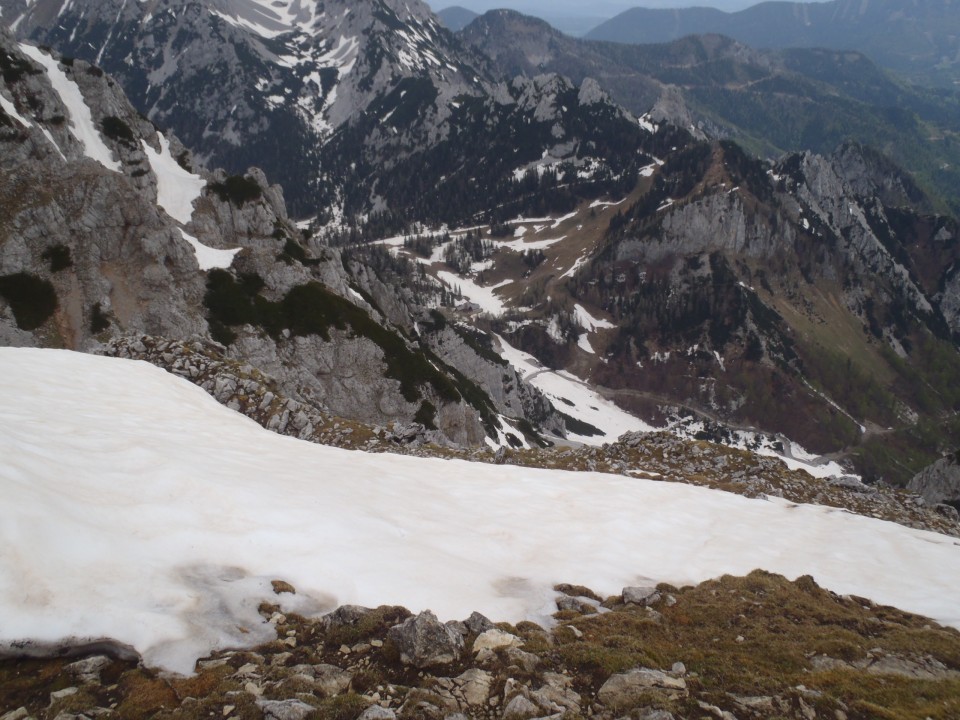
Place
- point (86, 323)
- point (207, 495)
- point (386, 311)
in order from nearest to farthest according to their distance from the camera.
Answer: point (207, 495) < point (86, 323) < point (386, 311)

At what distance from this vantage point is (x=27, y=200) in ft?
239

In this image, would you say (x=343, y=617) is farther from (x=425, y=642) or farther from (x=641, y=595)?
(x=641, y=595)

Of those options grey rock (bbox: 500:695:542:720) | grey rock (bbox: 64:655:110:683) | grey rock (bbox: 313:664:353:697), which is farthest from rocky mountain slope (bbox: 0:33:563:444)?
grey rock (bbox: 500:695:542:720)

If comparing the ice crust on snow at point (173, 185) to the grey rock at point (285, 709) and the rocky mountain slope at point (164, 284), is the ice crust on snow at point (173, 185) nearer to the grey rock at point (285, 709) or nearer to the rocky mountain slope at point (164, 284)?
the rocky mountain slope at point (164, 284)

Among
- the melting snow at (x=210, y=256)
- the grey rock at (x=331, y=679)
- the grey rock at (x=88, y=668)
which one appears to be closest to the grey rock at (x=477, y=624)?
the grey rock at (x=331, y=679)

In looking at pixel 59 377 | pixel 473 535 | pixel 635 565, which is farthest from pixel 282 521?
pixel 59 377

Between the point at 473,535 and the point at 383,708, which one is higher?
the point at 383,708

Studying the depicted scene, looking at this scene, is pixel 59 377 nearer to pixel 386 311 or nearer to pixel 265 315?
pixel 265 315

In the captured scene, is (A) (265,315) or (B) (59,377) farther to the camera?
(A) (265,315)

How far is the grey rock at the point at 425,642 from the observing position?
412 inches

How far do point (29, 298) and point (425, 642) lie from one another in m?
77.5

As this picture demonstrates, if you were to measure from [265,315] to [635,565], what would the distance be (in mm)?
67933

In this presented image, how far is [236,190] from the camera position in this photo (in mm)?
102250

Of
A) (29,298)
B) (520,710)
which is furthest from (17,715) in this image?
(29,298)
